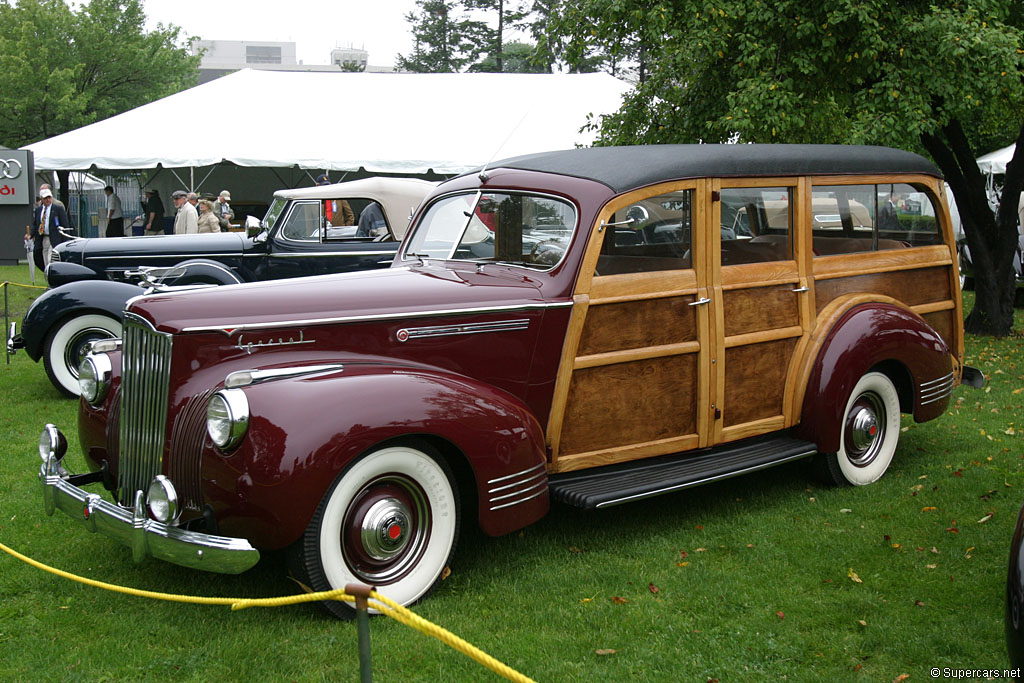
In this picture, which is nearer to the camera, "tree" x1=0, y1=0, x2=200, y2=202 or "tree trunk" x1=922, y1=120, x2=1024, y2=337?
"tree trunk" x1=922, y1=120, x2=1024, y2=337

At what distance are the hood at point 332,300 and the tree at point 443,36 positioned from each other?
144 feet

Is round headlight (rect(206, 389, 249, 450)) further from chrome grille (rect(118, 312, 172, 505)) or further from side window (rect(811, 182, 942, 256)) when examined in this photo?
side window (rect(811, 182, 942, 256))

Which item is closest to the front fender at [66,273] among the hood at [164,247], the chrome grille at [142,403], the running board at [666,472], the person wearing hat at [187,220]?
the hood at [164,247]

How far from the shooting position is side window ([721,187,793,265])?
511 cm

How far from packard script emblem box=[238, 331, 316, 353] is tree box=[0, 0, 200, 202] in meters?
32.4

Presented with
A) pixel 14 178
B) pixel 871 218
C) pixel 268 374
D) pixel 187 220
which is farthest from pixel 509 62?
pixel 268 374

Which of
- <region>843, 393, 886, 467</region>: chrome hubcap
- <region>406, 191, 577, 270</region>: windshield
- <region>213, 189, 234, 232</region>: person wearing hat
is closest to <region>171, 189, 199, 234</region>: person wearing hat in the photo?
<region>213, 189, 234, 232</region>: person wearing hat

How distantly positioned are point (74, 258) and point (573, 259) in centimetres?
758

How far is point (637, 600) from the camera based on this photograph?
13.6 feet

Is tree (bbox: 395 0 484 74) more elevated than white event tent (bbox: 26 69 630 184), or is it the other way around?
tree (bbox: 395 0 484 74)

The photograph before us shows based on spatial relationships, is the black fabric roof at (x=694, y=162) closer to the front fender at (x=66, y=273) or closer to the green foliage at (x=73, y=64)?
the front fender at (x=66, y=273)

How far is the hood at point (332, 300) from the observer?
391 centimetres

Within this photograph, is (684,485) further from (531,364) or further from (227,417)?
(227,417)

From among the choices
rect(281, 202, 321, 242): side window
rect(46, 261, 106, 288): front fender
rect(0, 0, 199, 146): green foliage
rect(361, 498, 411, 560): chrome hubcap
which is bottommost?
rect(361, 498, 411, 560): chrome hubcap
